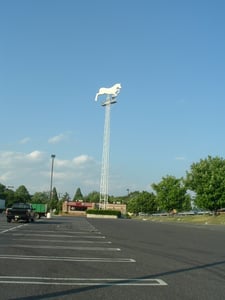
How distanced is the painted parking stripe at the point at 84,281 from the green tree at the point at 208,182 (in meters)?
58.7

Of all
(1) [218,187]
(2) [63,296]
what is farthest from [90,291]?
(1) [218,187]

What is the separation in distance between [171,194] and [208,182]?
21.7 metres

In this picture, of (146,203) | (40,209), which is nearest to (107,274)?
(40,209)

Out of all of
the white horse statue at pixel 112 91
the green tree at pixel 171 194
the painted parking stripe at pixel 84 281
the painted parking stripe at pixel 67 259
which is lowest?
the painted parking stripe at pixel 84 281

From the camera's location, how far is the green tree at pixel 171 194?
8975cm

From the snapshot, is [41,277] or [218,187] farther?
[218,187]

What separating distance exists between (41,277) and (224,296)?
3870 mm

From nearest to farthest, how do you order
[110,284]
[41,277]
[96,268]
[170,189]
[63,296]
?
[63,296]
[110,284]
[41,277]
[96,268]
[170,189]

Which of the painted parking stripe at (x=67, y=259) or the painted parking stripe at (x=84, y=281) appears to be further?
the painted parking stripe at (x=67, y=259)

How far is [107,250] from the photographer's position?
1742 cm

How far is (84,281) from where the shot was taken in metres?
10.0

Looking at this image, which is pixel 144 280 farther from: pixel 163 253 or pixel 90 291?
pixel 163 253

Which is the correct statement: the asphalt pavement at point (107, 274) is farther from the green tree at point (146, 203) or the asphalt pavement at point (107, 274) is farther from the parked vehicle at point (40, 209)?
the green tree at point (146, 203)

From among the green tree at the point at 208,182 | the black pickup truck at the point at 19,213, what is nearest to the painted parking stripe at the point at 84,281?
the black pickup truck at the point at 19,213
